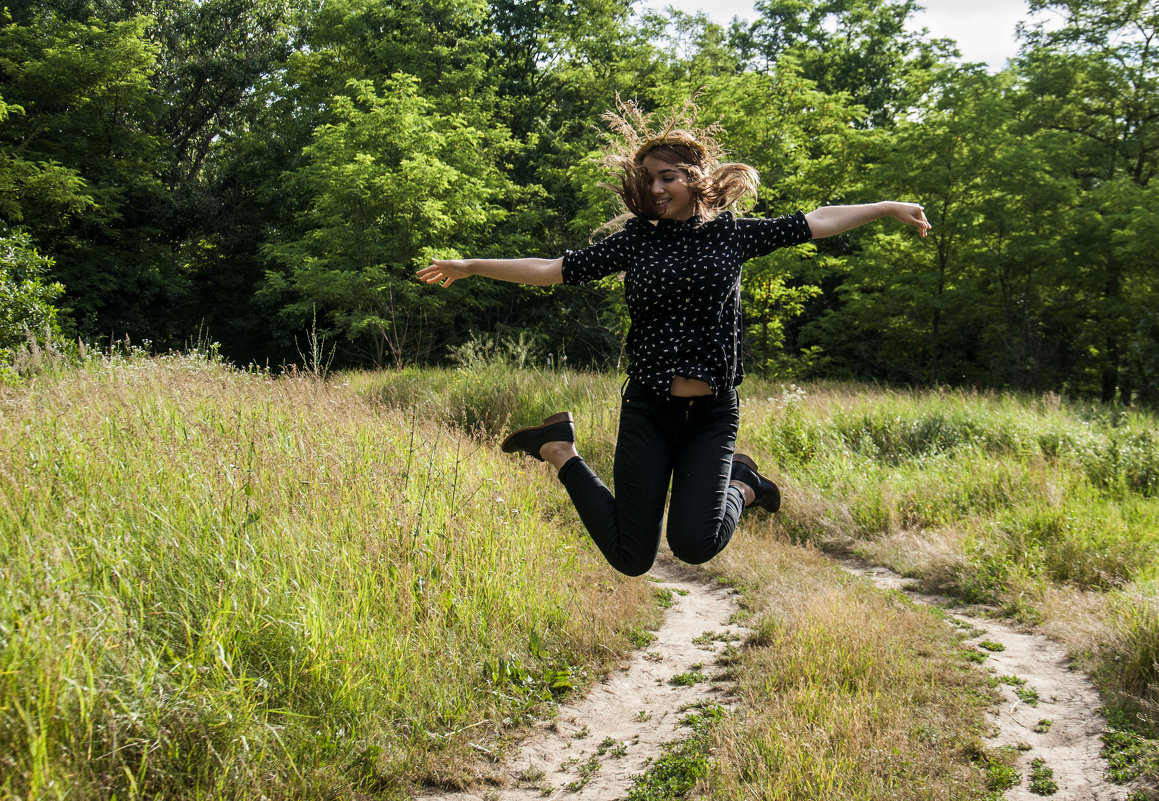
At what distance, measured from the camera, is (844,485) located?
324 inches

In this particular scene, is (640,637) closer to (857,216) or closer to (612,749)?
(612,749)

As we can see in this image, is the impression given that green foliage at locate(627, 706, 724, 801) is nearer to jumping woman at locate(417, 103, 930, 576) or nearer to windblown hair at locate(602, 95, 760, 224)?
jumping woman at locate(417, 103, 930, 576)

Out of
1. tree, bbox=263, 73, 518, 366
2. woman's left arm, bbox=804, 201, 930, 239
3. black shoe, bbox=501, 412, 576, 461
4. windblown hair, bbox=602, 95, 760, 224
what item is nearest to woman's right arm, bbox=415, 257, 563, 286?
windblown hair, bbox=602, 95, 760, 224

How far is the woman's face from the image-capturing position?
400 cm

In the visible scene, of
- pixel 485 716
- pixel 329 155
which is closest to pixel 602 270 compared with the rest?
pixel 485 716

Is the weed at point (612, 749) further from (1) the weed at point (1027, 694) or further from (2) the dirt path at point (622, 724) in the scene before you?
(1) the weed at point (1027, 694)

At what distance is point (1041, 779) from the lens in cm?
356

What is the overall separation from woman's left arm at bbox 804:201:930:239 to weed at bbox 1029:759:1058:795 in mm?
2478

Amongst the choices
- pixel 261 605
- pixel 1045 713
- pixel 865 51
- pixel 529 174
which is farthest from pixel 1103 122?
pixel 261 605

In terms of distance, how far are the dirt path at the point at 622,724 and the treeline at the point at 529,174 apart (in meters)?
8.83

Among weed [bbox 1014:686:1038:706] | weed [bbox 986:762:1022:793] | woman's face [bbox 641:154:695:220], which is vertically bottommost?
weed [bbox 1014:686:1038:706]

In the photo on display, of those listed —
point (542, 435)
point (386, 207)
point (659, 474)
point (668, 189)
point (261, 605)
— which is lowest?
point (261, 605)

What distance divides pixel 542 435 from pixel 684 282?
3.92 ft

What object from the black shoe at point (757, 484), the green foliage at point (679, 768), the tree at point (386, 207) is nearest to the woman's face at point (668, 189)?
the black shoe at point (757, 484)
